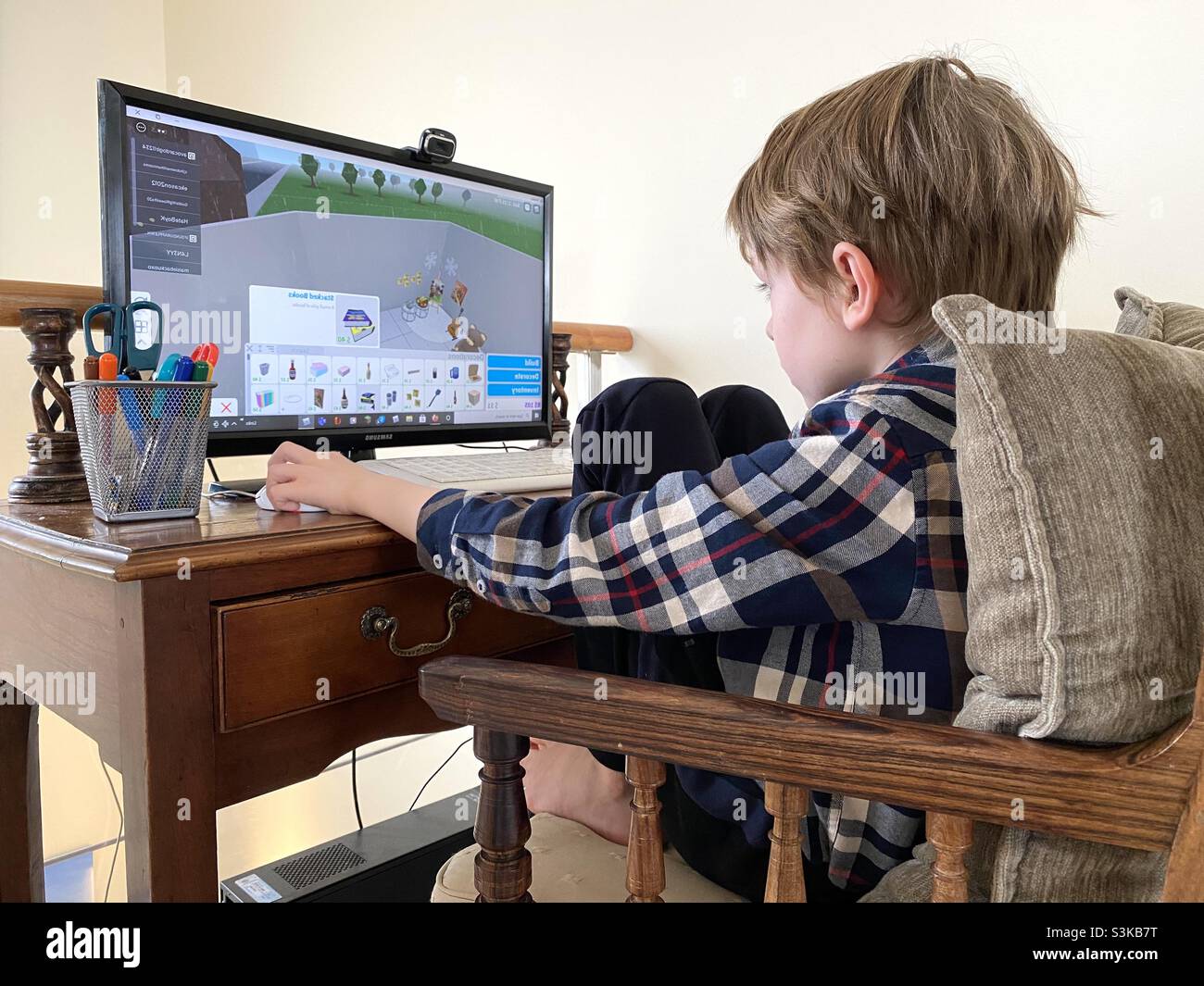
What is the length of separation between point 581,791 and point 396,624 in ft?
0.79

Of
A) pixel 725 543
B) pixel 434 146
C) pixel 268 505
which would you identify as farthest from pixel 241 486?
pixel 725 543

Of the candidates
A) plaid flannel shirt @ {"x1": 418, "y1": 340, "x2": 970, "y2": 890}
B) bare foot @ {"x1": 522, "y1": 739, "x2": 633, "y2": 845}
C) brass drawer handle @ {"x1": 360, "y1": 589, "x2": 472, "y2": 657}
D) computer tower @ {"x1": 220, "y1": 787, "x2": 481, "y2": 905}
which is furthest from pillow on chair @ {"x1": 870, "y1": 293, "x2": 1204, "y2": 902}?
computer tower @ {"x1": 220, "y1": 787, "x2": 481, "y2": 905}

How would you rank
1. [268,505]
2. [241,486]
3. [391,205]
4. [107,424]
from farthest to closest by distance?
[391,205] < [241,486] < [268,505] < [107,424]

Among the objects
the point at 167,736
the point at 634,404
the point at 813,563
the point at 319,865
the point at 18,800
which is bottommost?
the point at 319,865

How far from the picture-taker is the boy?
2.20 feet

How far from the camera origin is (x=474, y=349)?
1.31 metres

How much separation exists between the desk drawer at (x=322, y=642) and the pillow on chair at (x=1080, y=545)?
512 millimetres

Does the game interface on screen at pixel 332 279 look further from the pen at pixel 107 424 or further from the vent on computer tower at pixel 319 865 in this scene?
the vent on computer tower at pixel 319 865

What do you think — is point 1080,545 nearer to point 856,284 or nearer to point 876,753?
point 876,753

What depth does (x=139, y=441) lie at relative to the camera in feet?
2.58

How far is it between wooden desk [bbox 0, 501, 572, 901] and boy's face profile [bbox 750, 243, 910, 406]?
0.40 meters
